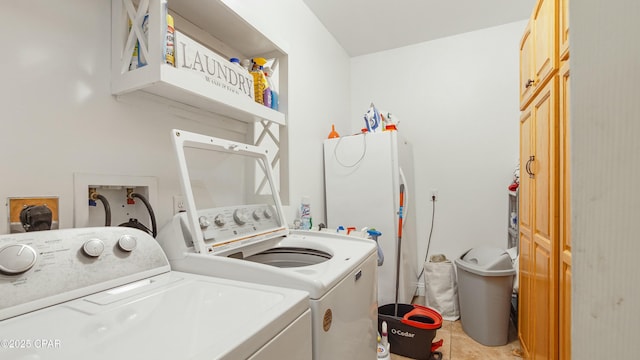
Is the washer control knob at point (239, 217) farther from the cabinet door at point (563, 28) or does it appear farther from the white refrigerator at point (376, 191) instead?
the cabinet door at point (563, 28)

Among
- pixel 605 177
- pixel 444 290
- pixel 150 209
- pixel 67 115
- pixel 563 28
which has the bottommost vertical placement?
pixel 444 290

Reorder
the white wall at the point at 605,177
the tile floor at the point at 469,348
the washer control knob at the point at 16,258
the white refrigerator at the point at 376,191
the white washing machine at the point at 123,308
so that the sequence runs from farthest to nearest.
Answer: the white refrigerator at the point at 376,191
the tile floor at the point at 469,348
the washer control knob at the point at 16,258
the white washing machine at the point at 123,308
the white wall at the point at 605,177

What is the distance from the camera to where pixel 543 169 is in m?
1.42

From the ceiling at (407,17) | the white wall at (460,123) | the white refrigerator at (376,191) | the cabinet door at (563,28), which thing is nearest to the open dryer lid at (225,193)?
the white refrigerator at (376,191)

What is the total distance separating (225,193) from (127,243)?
2.49 feet

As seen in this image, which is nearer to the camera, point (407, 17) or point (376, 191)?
point (376, 191)

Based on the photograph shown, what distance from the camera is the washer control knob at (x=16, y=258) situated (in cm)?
65

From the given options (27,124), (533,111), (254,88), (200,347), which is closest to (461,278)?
(533,111)

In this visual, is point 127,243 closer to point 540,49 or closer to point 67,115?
point 67,115

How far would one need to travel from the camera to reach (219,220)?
3.78 feet

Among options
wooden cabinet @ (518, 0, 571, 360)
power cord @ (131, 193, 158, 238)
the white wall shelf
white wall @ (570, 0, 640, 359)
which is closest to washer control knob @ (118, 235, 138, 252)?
power cord @ (131, 193, 158, 238)

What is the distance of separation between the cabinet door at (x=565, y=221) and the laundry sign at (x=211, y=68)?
4.60 ft

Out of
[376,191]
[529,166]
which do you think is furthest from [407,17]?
[529,166]

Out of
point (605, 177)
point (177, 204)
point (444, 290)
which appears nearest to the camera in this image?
point (605, 177)
